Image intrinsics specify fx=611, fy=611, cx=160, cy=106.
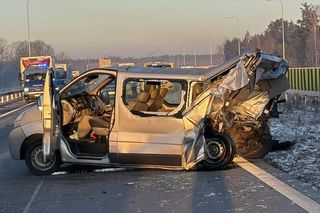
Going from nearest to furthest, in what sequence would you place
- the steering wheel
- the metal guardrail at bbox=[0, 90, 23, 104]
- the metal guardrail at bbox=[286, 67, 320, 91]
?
the steering wheel, the metal guardrail at bbox=[286, 67, 320, 91], the metal guardrail at bbox=[0, 90, 23, 104]

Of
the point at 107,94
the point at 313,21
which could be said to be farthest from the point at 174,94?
the point at 313,21

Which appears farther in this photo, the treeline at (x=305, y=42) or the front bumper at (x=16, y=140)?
the treeline at (x=305, y=42)

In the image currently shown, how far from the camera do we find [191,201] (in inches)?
297

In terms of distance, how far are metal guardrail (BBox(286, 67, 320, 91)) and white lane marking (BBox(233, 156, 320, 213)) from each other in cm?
1755

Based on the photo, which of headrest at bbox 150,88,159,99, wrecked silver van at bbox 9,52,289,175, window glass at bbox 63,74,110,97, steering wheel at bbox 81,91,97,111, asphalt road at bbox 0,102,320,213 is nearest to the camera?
asphalt road at bbox 0,102,320,213

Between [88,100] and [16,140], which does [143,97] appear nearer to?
[88,100]

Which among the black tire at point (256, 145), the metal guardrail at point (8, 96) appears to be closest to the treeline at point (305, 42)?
the metal guardrail at point (8, 96)

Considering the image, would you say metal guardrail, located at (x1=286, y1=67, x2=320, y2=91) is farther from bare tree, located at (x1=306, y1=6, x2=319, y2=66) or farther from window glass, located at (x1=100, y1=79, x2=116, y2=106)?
bare tree, located at (x1=306, y1=6, x2=319, y2=66)

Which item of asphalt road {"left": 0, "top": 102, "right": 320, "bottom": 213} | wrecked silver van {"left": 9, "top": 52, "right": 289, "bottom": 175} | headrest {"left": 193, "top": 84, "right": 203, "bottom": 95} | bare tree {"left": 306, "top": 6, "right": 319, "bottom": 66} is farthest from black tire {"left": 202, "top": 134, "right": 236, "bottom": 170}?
bare tree {"left": 306, "top": 6, "right": 319, "bottom": 66}

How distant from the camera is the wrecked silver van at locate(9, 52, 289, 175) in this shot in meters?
9.52

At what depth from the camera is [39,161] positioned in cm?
1002

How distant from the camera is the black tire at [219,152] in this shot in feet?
32.4

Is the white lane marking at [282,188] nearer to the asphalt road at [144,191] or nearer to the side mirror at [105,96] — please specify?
the asphalt road at [144,191]

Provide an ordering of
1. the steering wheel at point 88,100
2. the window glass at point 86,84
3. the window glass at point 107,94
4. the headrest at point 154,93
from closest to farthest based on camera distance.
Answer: the headrest at point 154,93 → the window glass at point 86,84 → the steering wheel at point 88,100 → the window glass at point 107,94
